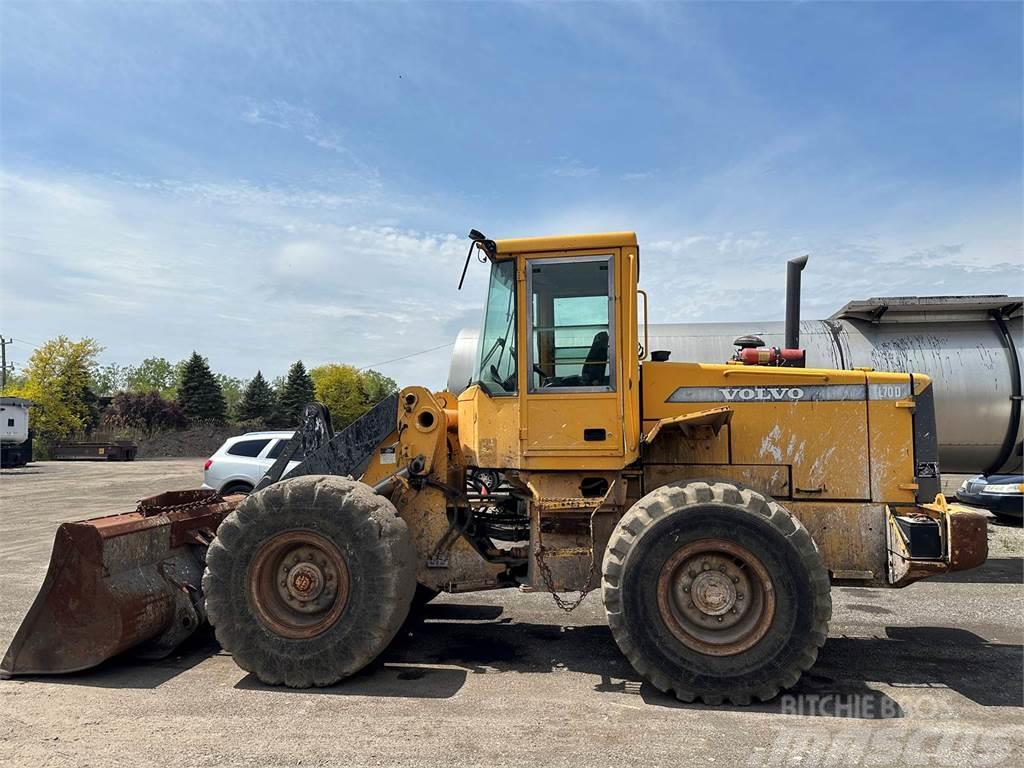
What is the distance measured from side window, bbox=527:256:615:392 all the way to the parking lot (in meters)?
2.28

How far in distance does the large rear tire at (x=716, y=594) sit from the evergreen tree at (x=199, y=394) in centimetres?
5617

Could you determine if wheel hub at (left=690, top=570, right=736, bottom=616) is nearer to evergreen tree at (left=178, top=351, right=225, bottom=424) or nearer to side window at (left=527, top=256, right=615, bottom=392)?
side window at (left=527, top=256, right=615, bottom=392)

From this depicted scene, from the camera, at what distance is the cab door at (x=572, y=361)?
5.36m

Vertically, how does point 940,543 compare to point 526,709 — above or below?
above

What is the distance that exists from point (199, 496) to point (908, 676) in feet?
21.2

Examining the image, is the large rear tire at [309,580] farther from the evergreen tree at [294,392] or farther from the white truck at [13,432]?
the evergreen tree at [294,392]

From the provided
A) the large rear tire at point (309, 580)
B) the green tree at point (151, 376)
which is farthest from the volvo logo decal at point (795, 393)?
the green tree at point (151, 376)

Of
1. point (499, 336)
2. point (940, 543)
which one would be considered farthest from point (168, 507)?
point (940, 543)

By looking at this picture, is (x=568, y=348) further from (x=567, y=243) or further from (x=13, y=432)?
(x=13, y=432)

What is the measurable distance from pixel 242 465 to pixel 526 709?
31.3 feet

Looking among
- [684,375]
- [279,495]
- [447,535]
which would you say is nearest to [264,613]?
[279,495]

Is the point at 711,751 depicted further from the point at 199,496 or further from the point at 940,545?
the point at 199,496

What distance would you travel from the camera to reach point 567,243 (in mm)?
5418

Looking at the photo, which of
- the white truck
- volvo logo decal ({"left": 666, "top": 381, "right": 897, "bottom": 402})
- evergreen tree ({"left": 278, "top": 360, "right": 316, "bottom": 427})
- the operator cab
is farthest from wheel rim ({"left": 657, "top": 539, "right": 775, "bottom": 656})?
evergreen tree ({"left": 278, "top": 360, "right": 316, "bottom": 427})
